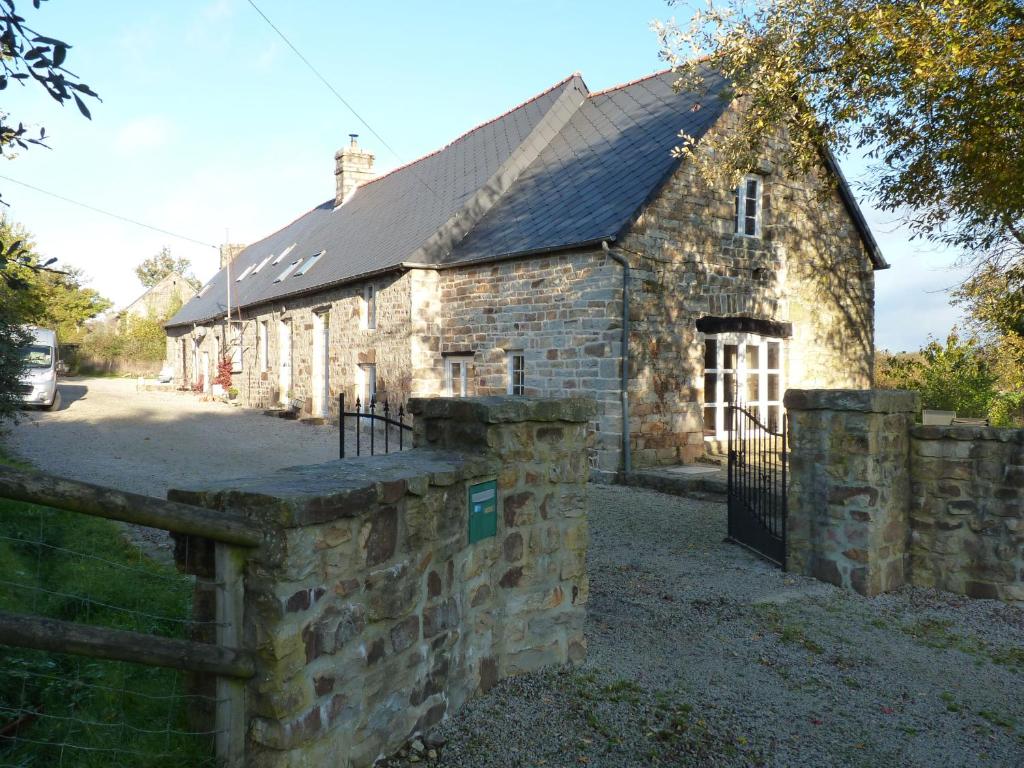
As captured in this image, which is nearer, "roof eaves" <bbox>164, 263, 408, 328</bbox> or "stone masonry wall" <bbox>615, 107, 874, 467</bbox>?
"stone masonry wall" <bbox>615, 107, 874, 467</bbox>

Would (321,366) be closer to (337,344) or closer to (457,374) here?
(337,344)

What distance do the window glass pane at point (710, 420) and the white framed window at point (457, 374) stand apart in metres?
4.53

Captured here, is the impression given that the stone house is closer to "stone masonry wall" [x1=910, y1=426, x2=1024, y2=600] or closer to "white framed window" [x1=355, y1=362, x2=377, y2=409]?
"white framed window" [x1=355, y1=362, x2=377, y2=409]

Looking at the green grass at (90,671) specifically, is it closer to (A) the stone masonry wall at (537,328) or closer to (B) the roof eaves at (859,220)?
(A) the stone masonry wall at (537,328)

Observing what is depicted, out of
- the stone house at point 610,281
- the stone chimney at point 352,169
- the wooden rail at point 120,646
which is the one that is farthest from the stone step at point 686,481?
the stone chimney at point 352,169

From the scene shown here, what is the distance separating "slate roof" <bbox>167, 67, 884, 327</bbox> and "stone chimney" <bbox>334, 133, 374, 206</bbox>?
403 centimetres

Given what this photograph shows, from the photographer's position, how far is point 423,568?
11.5ft

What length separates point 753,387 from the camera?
1453 centimetres

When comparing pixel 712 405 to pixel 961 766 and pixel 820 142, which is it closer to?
pixel 820 142

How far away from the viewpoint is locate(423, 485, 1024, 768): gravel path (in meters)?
3.71

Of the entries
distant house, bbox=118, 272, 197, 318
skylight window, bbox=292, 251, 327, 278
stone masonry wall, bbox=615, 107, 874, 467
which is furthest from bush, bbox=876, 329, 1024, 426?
distant house, bbox=118, 272, 197, 318

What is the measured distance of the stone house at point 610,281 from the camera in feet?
41.1

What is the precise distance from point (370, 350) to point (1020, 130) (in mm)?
12646

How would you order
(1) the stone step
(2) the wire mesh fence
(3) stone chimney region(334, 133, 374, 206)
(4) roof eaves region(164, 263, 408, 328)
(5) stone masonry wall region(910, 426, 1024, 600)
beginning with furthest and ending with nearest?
(3) stone chimney region(334, 133, 374, 206) → (4) roof eaves region(164, 263, 408, 328) → (1) the stone step → (5) stone masonry wall region(910, 426, 1024, 600) → (2) the wire mesh fence
